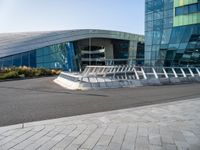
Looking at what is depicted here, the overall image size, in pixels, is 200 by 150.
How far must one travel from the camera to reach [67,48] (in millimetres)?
51156

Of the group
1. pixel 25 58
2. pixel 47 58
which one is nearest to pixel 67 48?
pixel 47 58

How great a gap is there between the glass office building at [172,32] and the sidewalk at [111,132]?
29.2 metres

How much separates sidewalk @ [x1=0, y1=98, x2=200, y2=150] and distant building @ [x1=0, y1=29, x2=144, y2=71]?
26874 mm

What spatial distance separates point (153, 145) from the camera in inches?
173

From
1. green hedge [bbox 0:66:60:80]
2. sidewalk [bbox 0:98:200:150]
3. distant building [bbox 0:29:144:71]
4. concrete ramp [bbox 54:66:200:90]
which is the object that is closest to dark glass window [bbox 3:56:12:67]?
distant building [bbox 0:29:144:71]

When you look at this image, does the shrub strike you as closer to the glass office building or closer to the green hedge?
the green hedge

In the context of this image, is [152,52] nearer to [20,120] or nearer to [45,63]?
[45,63]

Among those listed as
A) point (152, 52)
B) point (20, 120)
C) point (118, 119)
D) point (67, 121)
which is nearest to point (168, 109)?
point (118, 119)

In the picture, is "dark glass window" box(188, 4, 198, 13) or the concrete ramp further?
"dark glass window" box(188, 4, 198, 13)

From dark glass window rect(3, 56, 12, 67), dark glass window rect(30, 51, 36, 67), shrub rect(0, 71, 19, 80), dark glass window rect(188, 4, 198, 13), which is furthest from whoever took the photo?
dark glass window rect(30, 51, 36, 67)

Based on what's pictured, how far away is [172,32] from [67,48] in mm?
23089

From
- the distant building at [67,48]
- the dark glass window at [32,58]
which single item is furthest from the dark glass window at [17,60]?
the dark glass window at [32,58]

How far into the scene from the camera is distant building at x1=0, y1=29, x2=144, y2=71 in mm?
43656

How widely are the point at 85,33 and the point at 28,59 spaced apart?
1455 cm
